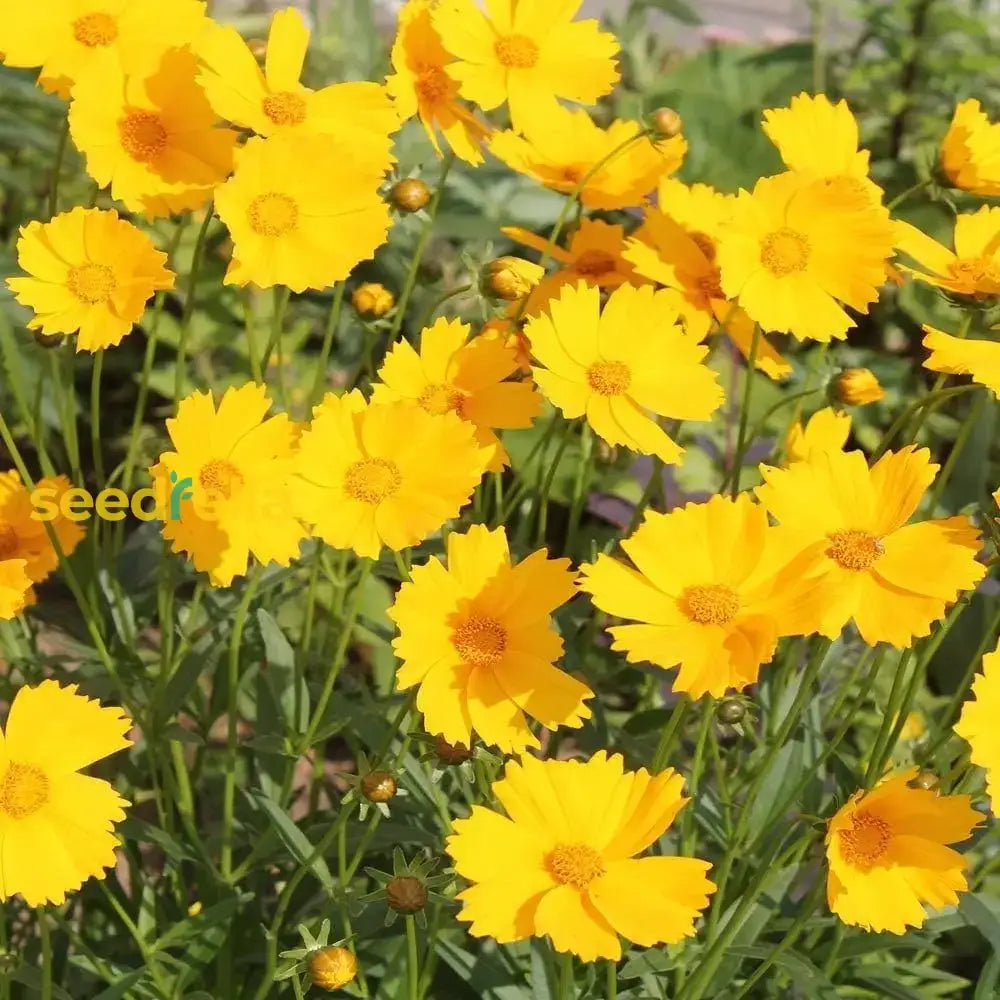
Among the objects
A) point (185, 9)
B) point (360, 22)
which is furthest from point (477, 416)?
point (360, 22)

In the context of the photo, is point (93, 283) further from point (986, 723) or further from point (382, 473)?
point (986, 723)

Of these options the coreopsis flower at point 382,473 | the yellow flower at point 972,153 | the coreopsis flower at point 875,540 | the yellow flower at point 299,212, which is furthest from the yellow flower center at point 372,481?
the yellow flower at point 972,153

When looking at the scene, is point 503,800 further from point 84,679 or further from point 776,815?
point 84,679

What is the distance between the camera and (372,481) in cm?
77

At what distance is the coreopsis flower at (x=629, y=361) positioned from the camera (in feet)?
2.73

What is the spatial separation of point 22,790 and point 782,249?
613 millimetres

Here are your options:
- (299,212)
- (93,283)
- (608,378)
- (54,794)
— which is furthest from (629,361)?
(54,794)

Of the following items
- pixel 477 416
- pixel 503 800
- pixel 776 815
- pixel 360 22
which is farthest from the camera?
pixel 360 22

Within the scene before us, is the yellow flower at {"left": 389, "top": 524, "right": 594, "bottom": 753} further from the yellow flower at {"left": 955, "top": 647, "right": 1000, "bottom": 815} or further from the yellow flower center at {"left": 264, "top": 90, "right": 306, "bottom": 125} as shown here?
the yellow flower center at {"left": 264, "top": 90, "right": 306, "bottom": 125}

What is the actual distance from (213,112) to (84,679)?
0.49 metres

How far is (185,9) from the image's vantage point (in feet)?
3.00

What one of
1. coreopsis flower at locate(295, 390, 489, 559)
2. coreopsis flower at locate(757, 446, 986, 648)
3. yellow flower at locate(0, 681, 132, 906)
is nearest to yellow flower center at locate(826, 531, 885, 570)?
coreopsis flower at locate(757, 446, 986, 648)

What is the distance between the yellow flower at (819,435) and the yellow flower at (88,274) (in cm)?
48

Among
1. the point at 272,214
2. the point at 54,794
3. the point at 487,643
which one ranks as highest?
the point at 272,214
